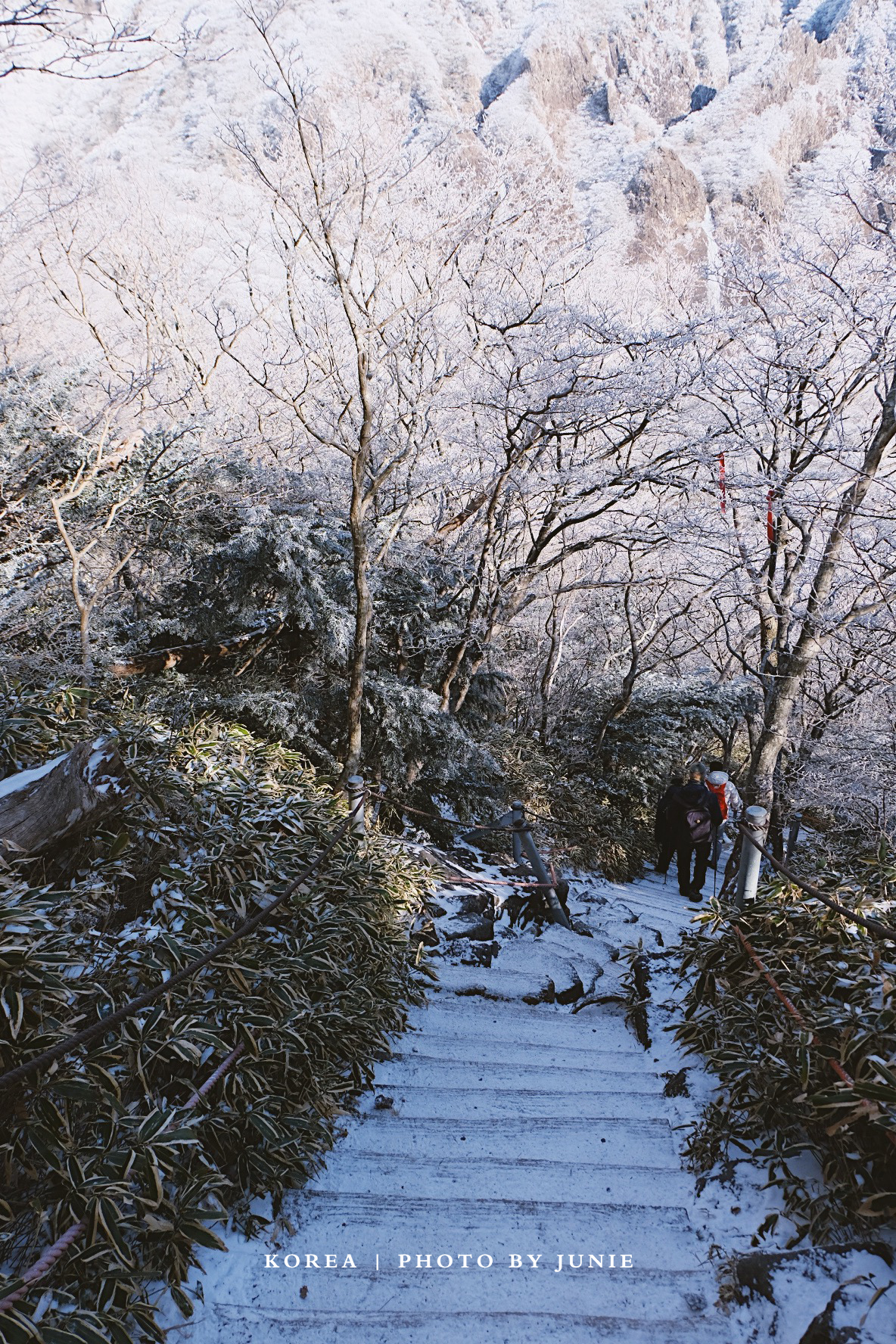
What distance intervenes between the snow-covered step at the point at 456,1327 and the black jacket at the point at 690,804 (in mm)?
3872

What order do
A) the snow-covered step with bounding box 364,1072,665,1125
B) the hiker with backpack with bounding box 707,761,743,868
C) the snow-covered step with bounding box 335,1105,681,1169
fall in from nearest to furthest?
1. the snow-covered step with bounding box 335,1105,681,1169
2. the snow-covered step with bounding box 364,1072,665,1125
3. the hiker with backpack with bounding box 707,761,743,868

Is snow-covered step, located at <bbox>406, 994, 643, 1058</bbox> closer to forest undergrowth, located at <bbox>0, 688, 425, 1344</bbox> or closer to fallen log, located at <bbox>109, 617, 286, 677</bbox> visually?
forest undergrowth, located at <bbox>0, 688, 425, 1344</bbox>

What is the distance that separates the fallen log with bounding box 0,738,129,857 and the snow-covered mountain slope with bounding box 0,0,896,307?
10.4 feet

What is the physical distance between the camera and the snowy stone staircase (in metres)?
1.69

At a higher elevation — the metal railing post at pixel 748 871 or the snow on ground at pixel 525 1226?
the metal railing post at pixel 748 871

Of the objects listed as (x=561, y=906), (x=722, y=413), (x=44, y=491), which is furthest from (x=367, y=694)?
(x=722, y=413)

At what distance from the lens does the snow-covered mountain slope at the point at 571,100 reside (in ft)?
26.1

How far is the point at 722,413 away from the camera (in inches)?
282

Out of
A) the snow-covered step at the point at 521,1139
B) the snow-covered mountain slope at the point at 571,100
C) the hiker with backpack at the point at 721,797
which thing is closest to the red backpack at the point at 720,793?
the hiker with backpack at the point at 721,797

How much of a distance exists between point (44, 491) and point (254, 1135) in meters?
5.51

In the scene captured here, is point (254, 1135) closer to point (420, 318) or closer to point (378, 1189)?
point (378, 1189)

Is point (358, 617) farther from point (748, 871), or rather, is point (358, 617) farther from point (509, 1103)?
point (509, 1103)

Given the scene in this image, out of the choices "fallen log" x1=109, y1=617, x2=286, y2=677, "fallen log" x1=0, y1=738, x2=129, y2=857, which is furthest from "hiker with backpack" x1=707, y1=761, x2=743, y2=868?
"fallen log" x1=0, y1=738, x2=129, y2=857

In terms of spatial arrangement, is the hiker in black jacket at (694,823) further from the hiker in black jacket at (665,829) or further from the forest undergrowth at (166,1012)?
the forest undergrowth at (166,1012)
